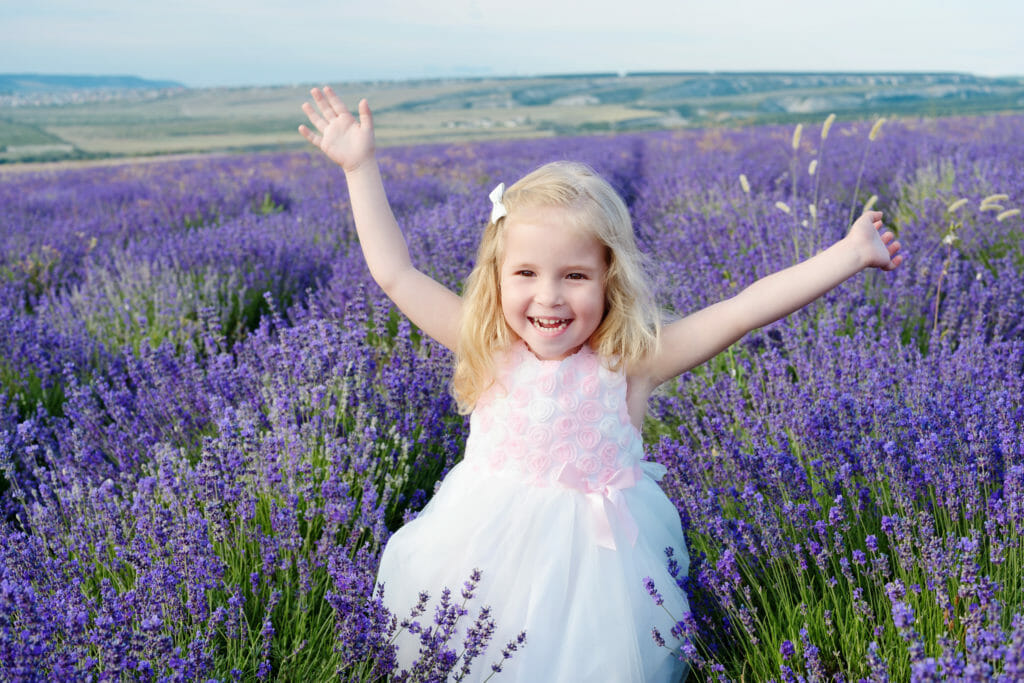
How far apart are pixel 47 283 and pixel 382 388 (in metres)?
3.80

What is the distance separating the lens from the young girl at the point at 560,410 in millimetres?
1663

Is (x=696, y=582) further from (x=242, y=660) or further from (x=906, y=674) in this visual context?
(x=242, y=660)

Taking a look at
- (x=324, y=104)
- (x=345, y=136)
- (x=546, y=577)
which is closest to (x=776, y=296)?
(x=546, y=577)

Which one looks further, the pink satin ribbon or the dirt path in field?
the dirt path in field

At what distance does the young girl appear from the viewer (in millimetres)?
1663

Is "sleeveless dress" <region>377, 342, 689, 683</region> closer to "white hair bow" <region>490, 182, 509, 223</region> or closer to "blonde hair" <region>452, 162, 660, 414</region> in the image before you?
"blonde hair" <region>452, 162, 660, 414</region>

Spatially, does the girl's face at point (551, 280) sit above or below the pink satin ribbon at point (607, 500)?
above

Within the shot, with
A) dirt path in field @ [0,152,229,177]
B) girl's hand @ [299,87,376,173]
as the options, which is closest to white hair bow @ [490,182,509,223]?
girl's hand @ [299,87,376,173]

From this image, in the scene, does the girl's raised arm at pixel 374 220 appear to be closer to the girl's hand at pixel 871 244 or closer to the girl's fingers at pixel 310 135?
the girl's fingers at pixel 310 135

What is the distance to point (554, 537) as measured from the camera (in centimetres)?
172

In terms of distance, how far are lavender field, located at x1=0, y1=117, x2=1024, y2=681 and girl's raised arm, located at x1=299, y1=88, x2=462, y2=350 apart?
0.39m

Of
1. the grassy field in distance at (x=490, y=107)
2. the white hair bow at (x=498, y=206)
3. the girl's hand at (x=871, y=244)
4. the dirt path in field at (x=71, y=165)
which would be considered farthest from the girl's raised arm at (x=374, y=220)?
the grassy field in distance at (x=490, y=107)

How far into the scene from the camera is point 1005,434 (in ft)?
5.57

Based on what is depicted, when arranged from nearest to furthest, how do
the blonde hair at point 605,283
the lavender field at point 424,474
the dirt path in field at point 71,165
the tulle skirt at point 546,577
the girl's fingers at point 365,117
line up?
the lavender field at point 424,474
the tulle skirt at point 546,577
the blonde hair at point 605,283
the girl's fingers at point 365,117
the dirt path in field at point 71,165
